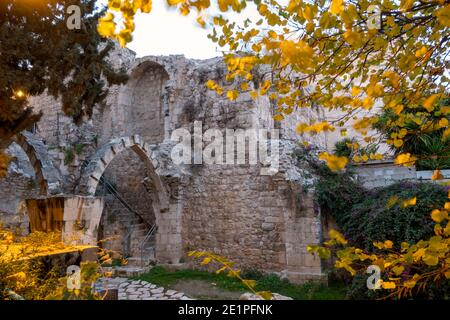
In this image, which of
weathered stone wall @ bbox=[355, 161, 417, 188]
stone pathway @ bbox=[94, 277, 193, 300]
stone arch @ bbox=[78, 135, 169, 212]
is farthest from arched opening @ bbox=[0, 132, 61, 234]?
weathered stone wall @ bbox=[355, 161, 417, 188]

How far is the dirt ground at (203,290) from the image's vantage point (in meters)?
6.99

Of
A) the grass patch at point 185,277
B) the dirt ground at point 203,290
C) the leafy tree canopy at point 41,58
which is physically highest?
the leafy tree canopy at point 41,58

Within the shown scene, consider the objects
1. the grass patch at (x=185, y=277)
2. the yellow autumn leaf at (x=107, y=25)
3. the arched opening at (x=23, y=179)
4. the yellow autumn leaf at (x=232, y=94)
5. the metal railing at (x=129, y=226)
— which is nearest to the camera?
the yellow autumn leaf at (x=107, y=25)

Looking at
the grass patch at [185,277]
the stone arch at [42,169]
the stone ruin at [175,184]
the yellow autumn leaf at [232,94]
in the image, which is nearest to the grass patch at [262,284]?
the grass patch at [185,277]

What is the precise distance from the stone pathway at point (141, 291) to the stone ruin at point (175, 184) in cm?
158

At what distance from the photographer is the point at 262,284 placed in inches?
297

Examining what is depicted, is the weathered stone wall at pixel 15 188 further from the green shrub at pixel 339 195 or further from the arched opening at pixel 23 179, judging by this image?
the green shrub at pixel 339 195

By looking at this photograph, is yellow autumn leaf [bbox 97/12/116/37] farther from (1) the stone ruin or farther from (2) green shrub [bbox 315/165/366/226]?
(2) green shrub [bbox 315/165/366/226]

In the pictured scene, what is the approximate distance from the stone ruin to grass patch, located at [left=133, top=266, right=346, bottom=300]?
29 cm

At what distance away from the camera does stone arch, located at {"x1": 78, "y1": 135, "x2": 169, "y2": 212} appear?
28.4ft

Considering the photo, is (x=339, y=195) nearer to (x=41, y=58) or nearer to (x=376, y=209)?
(x=376, y=209)

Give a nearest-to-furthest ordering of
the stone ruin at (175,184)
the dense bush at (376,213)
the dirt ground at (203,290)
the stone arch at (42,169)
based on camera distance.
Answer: the dense bush at (376,213) → the dirt ground at (203,290) → the stone ruin at (175,184) → the stone arch at (42,169)

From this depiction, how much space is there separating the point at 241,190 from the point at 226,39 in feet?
21.0
